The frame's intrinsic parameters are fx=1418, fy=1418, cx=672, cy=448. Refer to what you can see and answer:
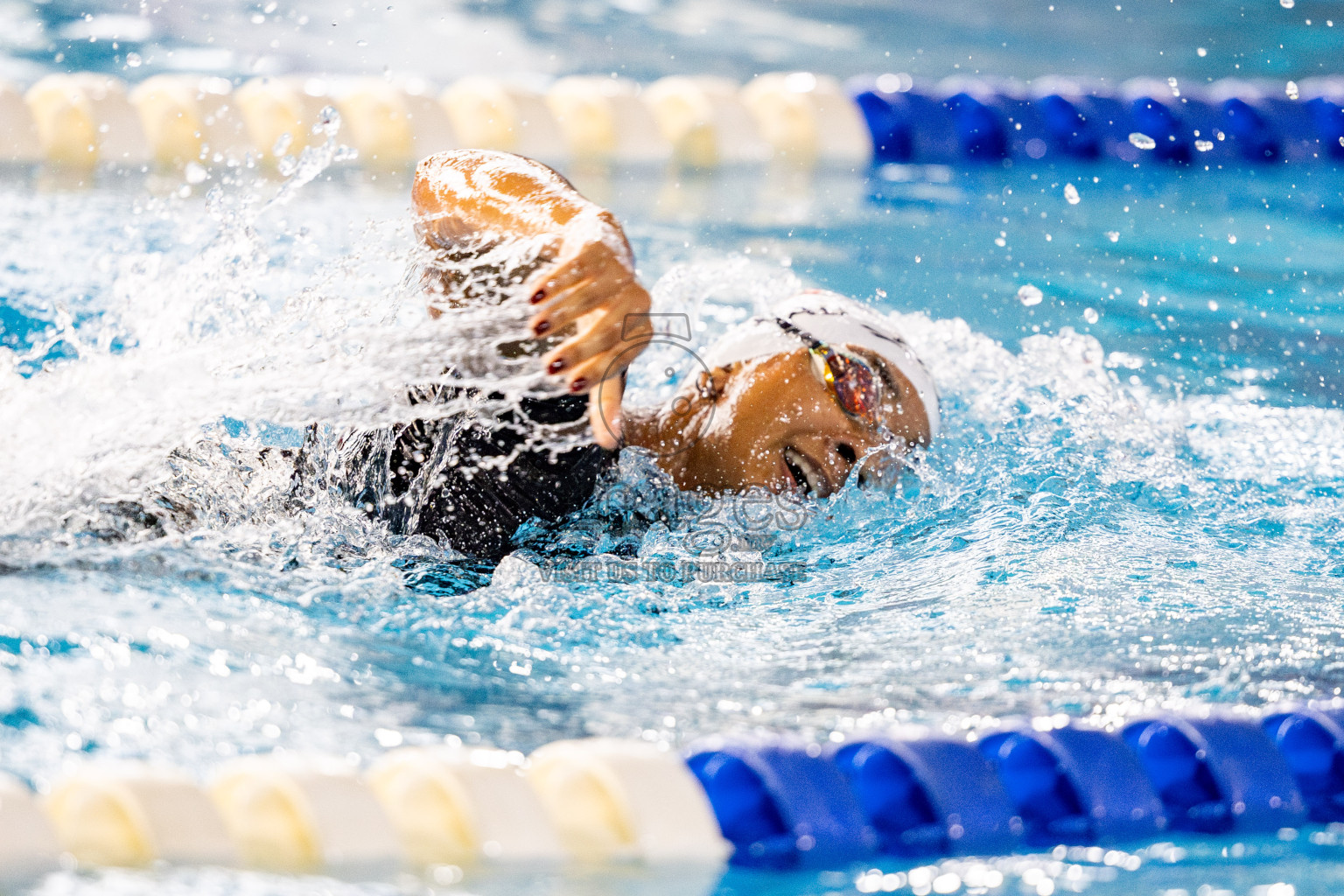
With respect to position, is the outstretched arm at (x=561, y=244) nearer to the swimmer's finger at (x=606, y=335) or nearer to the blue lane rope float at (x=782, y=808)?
the swimmer's finger at (x=606, y=335)

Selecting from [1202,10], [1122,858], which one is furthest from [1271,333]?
[1202,10]

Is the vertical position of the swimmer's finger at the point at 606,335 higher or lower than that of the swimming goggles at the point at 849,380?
higher

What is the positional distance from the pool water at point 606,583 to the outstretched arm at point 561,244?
0.53ft

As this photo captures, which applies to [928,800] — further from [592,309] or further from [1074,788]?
[592,309]

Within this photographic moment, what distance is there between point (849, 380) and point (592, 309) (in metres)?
0.62

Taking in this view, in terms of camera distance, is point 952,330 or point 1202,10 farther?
point 1202,10

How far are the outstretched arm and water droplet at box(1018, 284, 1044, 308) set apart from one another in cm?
188

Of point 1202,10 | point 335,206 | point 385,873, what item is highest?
point 1202,10

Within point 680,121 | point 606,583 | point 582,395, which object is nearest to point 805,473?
point 606,583

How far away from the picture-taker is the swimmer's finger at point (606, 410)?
1.76 meters

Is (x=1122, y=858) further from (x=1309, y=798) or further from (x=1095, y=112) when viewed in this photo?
(x=1095, y=112)

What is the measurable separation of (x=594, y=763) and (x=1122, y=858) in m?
0.56

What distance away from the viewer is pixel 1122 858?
1.49 m

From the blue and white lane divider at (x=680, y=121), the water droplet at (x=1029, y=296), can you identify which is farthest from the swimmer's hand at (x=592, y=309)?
the blue and white lane divider at (x=680, y=121)
